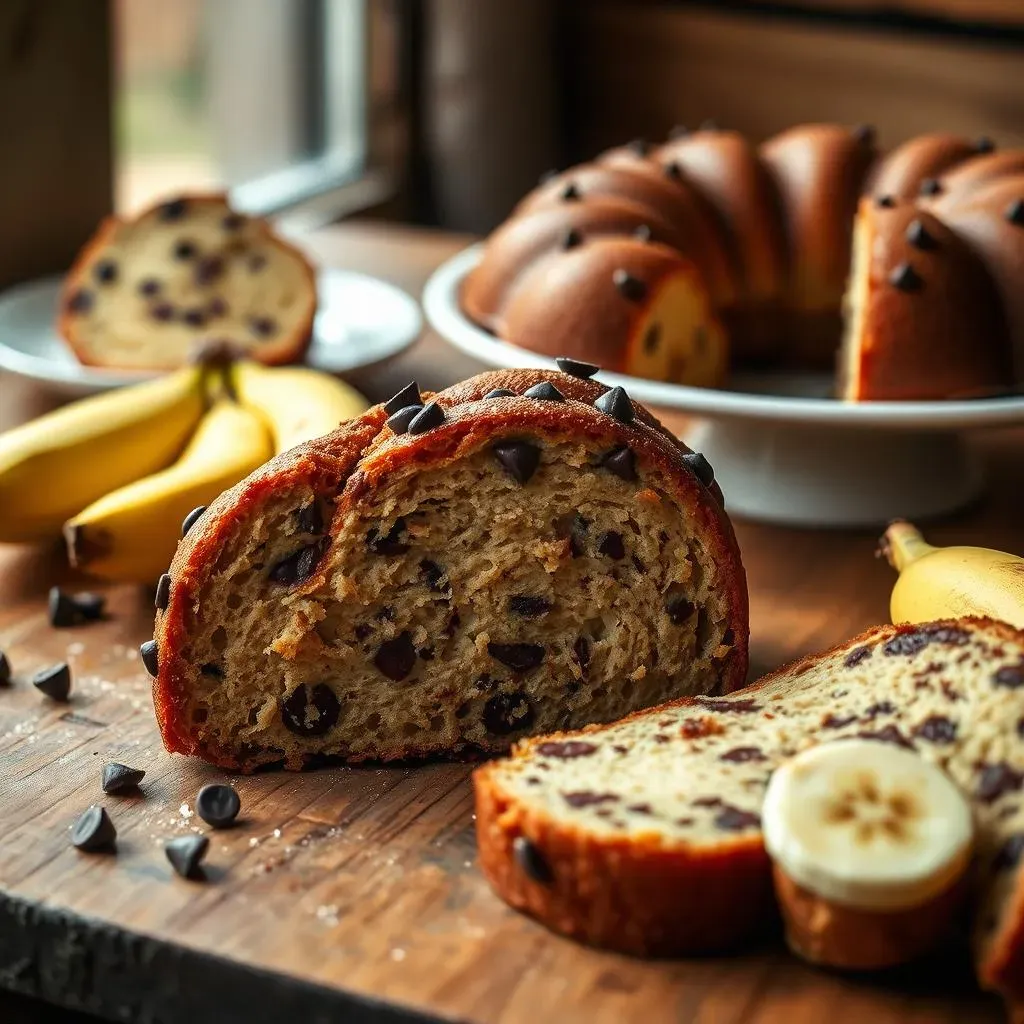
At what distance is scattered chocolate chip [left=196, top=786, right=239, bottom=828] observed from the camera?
1.29 m

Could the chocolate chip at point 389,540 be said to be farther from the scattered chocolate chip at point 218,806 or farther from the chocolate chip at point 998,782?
the chocolate chip at point 998,782

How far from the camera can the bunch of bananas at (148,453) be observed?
65.0 inches

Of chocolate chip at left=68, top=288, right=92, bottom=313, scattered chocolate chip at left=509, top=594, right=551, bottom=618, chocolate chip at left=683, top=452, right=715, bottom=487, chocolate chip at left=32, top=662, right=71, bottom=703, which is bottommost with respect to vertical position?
chocolate chip at left=32, top=662, right=71, bottom=703

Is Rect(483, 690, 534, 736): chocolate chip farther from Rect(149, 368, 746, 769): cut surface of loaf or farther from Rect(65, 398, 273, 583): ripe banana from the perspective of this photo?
Rect(65, 398, 273, 583): ripe banana

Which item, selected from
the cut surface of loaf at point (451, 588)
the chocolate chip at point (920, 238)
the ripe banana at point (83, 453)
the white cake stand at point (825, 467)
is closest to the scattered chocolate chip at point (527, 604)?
the cut surface of loaf at point (451, 588)

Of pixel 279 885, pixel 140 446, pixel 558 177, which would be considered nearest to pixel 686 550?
pixel 279 885

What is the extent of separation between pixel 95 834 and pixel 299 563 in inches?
11.4

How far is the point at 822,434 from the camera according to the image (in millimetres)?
1964

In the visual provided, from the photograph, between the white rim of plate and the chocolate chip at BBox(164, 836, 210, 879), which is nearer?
the chocolate chip at BBox(164, 836, 210, 879)

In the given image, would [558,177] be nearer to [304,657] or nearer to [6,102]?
[6,102]

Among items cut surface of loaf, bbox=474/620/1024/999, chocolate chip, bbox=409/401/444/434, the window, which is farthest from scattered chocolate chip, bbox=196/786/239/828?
the window

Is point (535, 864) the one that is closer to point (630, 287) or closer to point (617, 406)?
point (617, 406)

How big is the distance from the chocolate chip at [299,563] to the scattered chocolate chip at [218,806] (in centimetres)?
19

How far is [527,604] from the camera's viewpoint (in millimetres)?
1420
